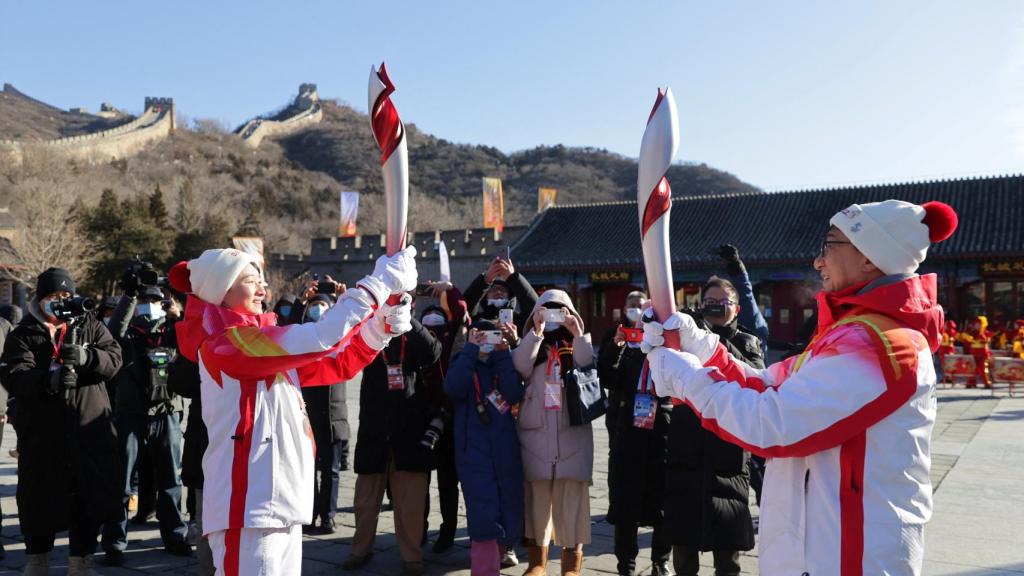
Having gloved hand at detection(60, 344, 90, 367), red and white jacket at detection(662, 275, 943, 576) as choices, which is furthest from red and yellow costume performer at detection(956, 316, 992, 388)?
gloved hand at detection(60, 344, 90, 367)

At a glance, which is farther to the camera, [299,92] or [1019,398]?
[299,92]

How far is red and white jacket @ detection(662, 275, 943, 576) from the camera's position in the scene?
2145 mm

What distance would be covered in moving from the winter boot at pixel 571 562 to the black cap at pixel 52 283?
344 cm

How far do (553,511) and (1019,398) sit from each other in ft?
41.5

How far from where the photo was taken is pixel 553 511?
4887 mm

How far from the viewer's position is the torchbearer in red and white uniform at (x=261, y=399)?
2.97 m

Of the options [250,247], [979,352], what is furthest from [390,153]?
[979,352]

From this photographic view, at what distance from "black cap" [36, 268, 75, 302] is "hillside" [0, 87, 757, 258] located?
37.9 m

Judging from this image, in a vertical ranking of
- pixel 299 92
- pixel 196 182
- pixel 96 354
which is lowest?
pixel 96 354

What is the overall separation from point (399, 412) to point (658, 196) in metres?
3.09

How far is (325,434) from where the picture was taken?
618 cm

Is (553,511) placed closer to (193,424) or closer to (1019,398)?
(193,424)

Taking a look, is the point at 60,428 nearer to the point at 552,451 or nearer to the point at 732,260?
the point at 552,451

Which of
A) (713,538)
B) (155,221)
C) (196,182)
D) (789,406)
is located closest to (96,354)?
(713,538)
